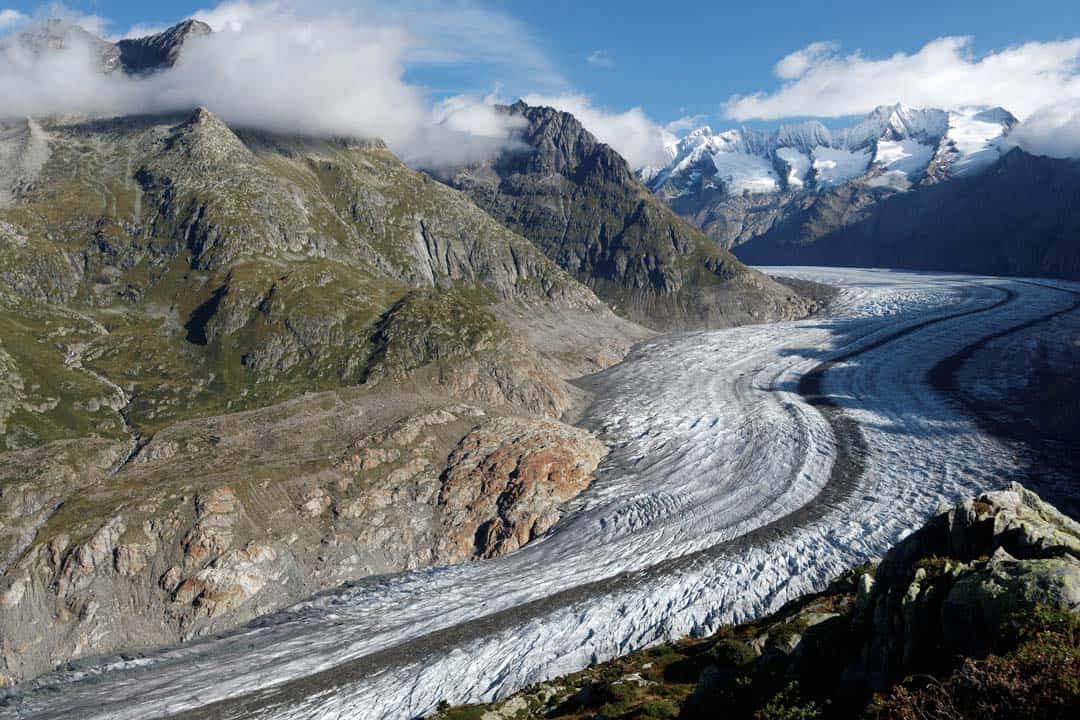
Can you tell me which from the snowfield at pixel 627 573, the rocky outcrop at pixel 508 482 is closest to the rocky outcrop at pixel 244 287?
the rocky outcrop at pixel 508 482

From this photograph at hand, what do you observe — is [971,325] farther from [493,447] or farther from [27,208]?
[27,208]

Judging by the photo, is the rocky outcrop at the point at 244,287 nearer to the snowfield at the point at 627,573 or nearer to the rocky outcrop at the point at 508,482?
the rocky outcrop at the point at 508,482

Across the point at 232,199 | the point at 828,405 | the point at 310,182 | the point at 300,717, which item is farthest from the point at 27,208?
the point at 828,405

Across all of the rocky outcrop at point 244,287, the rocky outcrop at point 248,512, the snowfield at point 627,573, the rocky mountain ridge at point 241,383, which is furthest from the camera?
the rocky outcrop at point 244,287

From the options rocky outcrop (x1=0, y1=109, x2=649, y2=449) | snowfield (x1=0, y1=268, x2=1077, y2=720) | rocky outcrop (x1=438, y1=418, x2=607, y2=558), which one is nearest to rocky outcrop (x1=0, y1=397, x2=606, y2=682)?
rocky outcrop (x1=438, y1=418, x2=607, y2=558)

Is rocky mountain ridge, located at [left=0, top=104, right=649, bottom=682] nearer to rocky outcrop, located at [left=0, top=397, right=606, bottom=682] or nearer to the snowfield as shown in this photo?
rocky outcrop, located at [left=0, top=397, right=606, bottom=682]
